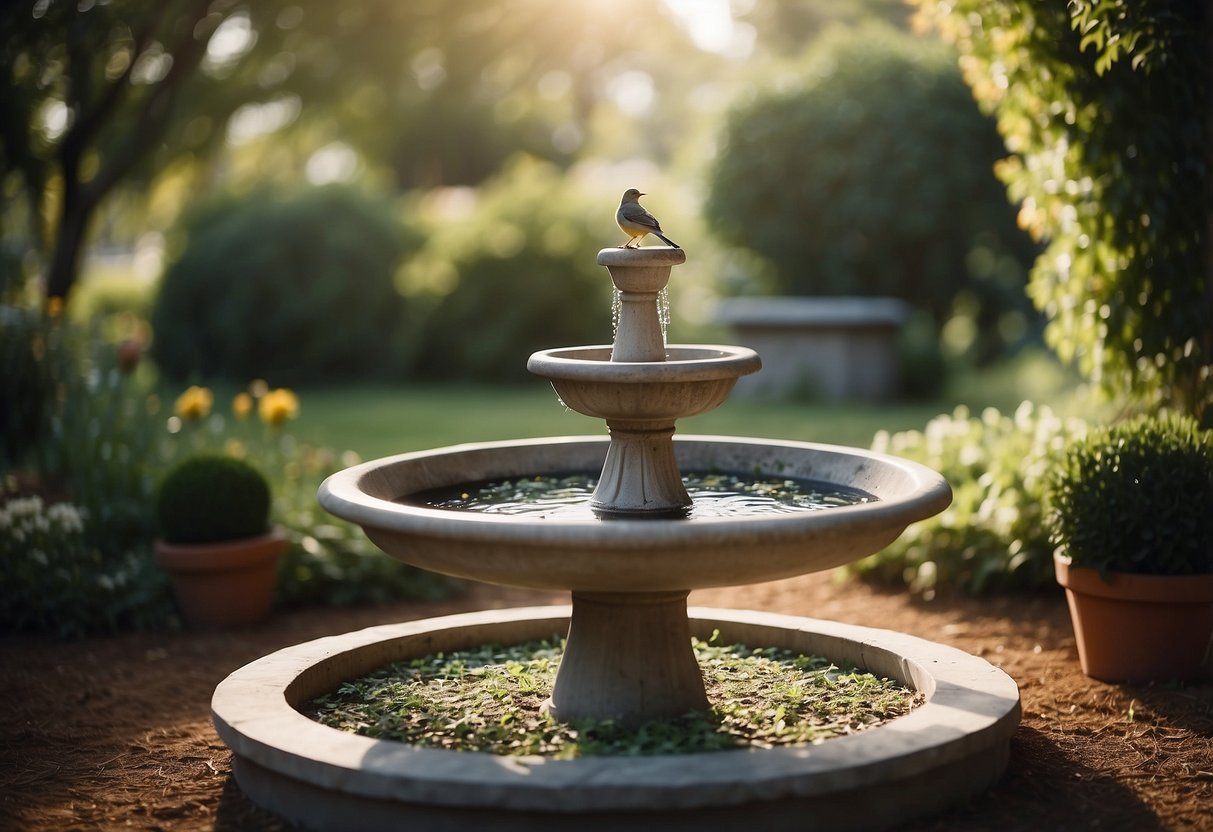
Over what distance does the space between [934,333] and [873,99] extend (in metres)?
3.21

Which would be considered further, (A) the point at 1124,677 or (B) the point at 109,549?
(B) the point at 109,549

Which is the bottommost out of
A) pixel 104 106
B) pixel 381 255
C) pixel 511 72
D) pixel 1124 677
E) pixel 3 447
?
pixel 1124 677

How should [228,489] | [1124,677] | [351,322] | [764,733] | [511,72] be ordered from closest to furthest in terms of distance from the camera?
[764,733]
[1124,677]
[228,489]
[351,322]
[511,72]

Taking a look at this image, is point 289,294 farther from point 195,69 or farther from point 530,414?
point 530,414

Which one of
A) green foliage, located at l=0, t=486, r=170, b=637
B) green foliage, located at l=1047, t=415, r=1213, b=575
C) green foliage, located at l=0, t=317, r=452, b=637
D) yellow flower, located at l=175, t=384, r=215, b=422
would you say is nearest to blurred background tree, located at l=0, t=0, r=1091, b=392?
green foliage, located at l=0, t=317, r=452, b=637

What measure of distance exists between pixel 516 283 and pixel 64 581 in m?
10.3

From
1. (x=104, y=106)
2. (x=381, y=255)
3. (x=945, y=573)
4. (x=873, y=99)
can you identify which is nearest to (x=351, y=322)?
(x=381, y=255)

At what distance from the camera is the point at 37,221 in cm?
1231

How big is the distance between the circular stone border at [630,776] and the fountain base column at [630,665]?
0.65 meters

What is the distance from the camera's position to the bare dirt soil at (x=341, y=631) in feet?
13.0

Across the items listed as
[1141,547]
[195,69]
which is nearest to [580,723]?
[1141,547]

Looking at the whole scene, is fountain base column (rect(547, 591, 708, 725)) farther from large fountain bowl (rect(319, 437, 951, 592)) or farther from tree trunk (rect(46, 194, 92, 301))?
tree trunk (rect(46, 194, 92, 301))

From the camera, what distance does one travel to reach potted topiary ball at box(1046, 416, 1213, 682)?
16.4ft

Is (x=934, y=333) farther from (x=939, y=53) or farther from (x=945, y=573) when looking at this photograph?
(x=945, y=573)
